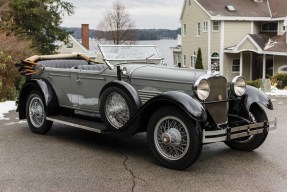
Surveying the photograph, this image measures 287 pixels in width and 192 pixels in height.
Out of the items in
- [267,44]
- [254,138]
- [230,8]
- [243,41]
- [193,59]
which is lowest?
[254,138]

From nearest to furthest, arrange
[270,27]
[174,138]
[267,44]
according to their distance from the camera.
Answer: [174,138] < [267,44] < [270,27]

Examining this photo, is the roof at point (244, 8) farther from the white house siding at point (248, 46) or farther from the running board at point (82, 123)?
the running board at point (82, 123)

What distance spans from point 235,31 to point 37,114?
28.5m

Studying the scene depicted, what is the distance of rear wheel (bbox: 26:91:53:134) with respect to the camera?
8000 millimetres

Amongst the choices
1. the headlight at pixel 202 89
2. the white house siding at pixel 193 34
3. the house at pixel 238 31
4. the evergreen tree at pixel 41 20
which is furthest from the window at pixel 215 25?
the headlight at pixel 202 89

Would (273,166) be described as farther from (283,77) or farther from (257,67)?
(257,67)

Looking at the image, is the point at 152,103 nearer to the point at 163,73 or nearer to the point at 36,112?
the point at 163,73

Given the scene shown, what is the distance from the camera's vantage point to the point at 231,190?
4.95m

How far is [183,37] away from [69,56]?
104 feet

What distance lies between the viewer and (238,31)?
114ft

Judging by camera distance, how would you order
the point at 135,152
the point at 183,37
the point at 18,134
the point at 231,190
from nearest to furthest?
the point at 231,190
the point at 135,152
the point at 18,134
the point at 183,37

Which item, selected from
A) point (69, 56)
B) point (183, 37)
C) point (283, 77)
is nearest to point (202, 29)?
point (183, 37)

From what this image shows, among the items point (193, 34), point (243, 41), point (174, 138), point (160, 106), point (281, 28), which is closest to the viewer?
point (174, 138)

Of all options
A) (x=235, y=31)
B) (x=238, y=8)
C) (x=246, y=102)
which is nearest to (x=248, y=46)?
(x=235, y=31)
